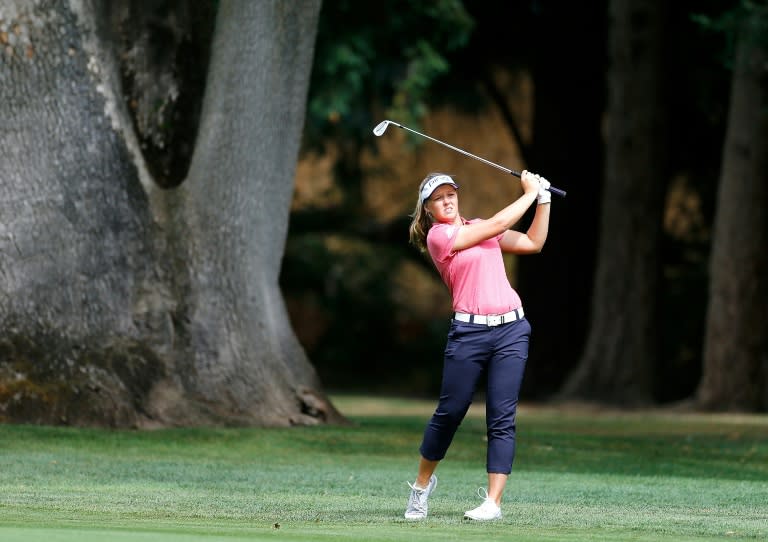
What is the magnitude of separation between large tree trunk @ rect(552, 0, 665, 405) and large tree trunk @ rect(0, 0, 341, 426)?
9616 millimetres

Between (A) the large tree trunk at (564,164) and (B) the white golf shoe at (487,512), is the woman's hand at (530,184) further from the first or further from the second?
(A) the large tree trunk at (564,164)

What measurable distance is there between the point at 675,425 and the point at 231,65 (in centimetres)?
767

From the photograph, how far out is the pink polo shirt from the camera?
10.6 metres

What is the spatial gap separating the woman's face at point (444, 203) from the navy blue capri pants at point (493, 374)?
0.62m

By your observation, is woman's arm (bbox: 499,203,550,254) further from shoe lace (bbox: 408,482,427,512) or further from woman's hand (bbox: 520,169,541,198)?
shoe lace (bbox: 408,482,427,512)

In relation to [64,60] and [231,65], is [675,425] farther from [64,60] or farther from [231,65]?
[64,60]

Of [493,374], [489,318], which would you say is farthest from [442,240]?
[493,374]

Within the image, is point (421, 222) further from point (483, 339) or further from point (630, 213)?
point (630, 213)

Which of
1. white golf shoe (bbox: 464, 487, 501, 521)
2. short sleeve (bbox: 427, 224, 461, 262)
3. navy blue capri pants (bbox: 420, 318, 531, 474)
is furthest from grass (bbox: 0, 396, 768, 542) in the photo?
short sleeve (bbox: 427, 224, 461, 262)

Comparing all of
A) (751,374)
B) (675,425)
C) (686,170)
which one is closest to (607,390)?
(751,374)

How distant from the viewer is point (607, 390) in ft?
87.5

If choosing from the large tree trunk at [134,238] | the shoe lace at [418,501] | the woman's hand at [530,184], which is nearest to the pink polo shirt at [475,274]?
the woman's hand at [530,184]

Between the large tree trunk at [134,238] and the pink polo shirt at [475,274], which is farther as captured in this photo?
the large tree trunk at [134,238]

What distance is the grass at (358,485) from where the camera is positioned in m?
9.85
